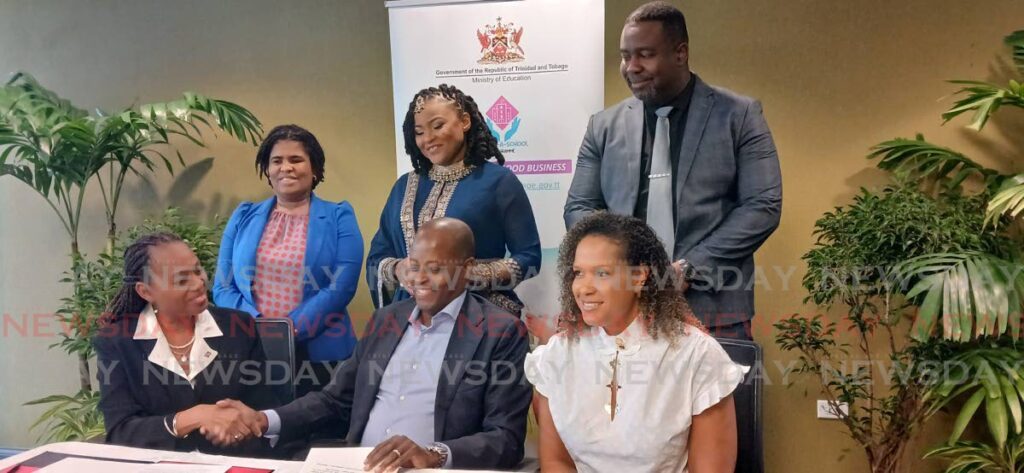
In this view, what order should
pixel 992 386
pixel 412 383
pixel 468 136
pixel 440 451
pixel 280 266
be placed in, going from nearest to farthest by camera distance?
pixel 440 451
pixel 412 383
pixel 992 386
pixel 468 136
pixel 280 266

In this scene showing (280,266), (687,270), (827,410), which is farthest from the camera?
(827,410)

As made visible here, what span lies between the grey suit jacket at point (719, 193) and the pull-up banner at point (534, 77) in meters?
0.62

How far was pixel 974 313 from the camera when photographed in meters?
2.75

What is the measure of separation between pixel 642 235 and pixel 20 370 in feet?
13.0

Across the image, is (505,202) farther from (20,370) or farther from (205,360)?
(20,370)

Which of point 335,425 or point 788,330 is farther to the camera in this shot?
point 788,330

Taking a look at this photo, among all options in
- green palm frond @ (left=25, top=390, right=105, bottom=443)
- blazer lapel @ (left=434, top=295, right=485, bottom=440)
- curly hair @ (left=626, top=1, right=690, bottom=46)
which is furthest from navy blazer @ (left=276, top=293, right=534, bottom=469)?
green palm frond @ (left=25, top=390, right=105, bottom=443)

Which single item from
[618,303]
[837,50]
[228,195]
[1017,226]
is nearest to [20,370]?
[228,195]

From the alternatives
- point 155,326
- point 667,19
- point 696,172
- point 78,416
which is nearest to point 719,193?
point 696,172

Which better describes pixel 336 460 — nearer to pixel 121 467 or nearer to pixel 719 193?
pixel 121 467

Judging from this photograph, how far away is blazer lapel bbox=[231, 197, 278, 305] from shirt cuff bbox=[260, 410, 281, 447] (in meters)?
0.78

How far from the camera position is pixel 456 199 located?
279 cm

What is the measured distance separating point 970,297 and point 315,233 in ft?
7.89

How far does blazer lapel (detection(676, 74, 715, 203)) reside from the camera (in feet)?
8.52
